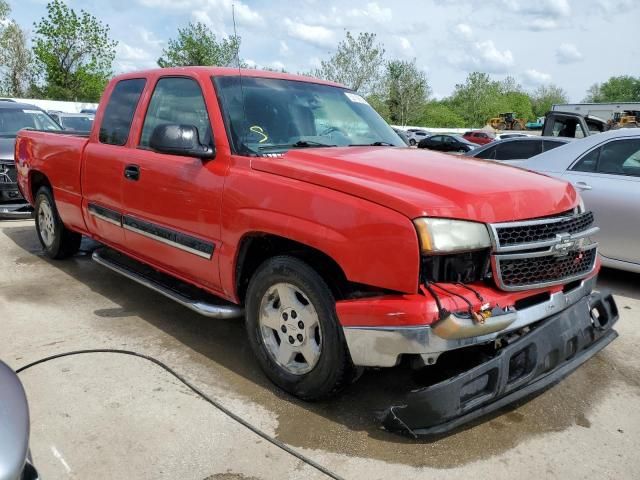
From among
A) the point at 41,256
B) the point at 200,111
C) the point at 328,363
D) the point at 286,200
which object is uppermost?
the point at 200,111

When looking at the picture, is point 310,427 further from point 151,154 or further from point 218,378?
point 151,154

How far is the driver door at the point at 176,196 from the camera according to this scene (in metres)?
3.60

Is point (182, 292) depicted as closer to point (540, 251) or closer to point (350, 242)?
point (350, 242)

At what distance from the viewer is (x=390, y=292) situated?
2.71 m

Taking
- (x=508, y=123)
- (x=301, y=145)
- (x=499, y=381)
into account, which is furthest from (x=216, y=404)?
(x=508, y=123)

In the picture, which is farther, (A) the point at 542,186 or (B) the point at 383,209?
(A) the point at 542,186

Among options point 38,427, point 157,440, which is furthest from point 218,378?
point 38,427

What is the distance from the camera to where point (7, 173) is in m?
8.08

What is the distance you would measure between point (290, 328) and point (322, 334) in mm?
286

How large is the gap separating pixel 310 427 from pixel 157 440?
787 mm

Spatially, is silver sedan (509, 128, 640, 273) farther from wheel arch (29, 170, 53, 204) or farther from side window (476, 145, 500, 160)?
wheel arch (29, 170, 53, 204)

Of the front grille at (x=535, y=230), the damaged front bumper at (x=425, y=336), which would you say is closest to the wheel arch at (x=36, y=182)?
the damaged front bumper at (x=425, y=336)

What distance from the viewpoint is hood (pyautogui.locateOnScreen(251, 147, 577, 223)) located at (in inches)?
106

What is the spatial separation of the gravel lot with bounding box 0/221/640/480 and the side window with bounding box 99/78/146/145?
1.50 metres
